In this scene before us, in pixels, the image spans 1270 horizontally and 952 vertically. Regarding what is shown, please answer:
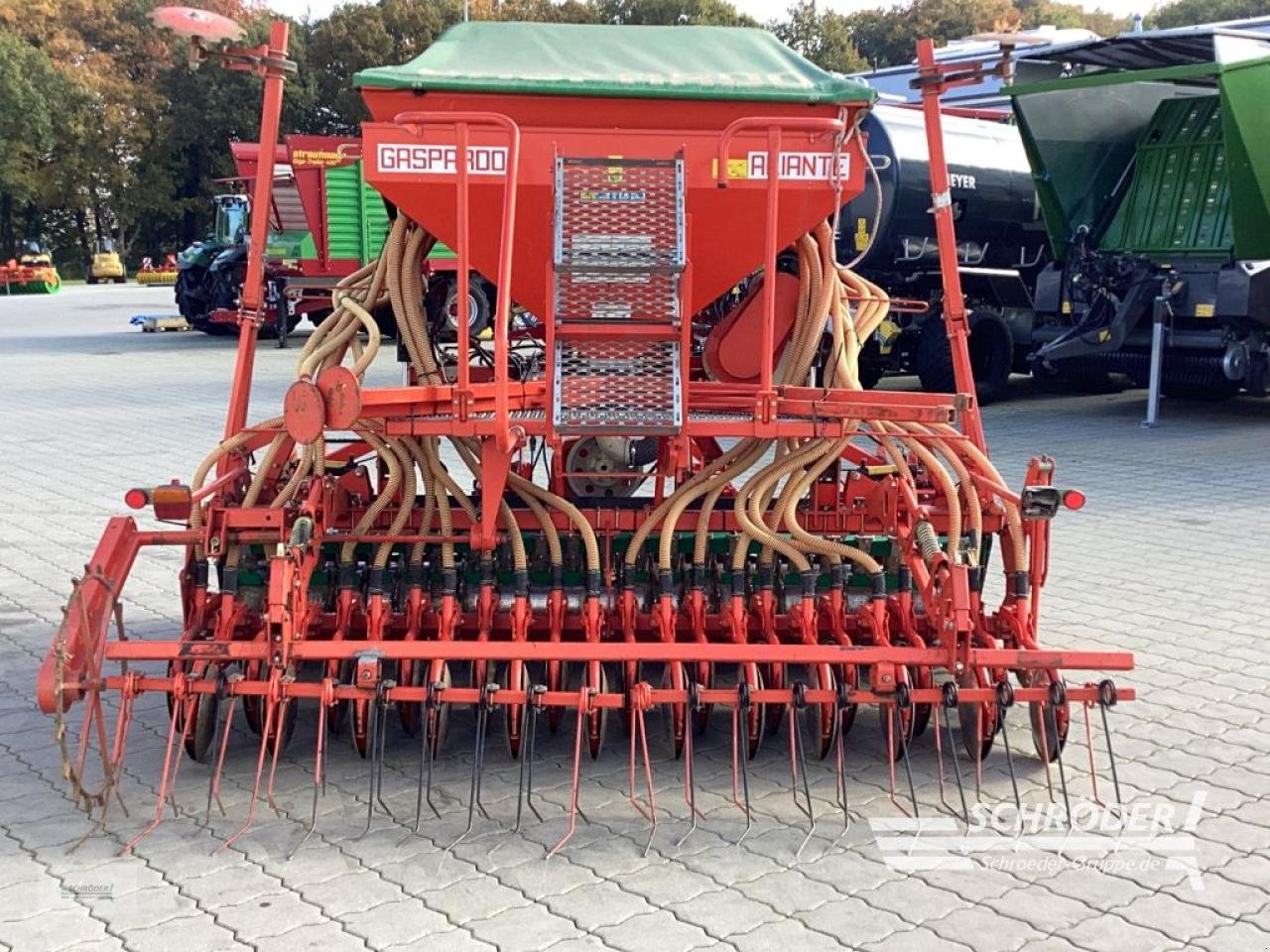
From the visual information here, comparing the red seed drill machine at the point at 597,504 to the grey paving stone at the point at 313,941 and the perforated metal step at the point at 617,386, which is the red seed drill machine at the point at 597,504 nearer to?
the perforated metal step at the point at 617,386

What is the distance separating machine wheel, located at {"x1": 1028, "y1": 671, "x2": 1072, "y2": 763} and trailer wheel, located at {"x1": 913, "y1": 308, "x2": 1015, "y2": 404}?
7861 millimetres

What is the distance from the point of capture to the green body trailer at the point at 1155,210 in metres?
10.6

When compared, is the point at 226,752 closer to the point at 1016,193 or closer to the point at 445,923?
the point at 445,923

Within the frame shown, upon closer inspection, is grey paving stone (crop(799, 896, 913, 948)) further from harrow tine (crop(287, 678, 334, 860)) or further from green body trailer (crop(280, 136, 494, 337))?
green body trailer (crop(280, 136, 494, 337))

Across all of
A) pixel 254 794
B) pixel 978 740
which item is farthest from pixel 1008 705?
pixel 254 794

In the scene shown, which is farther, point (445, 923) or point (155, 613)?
point (155, 613)

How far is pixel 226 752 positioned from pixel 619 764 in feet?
3.96

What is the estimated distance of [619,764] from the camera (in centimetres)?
416

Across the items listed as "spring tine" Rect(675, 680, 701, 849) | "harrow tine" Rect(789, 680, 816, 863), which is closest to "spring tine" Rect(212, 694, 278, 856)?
"spring tine" Rect(675, 680, 701, 849)

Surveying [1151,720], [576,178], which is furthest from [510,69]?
[1151,720]

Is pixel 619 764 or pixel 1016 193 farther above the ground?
pixel 1016 193

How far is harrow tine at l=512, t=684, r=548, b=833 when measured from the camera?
377cm

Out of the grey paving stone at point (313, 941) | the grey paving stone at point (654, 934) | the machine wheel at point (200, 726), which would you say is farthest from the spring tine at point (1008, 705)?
the machine wheel at point (200, 726)
